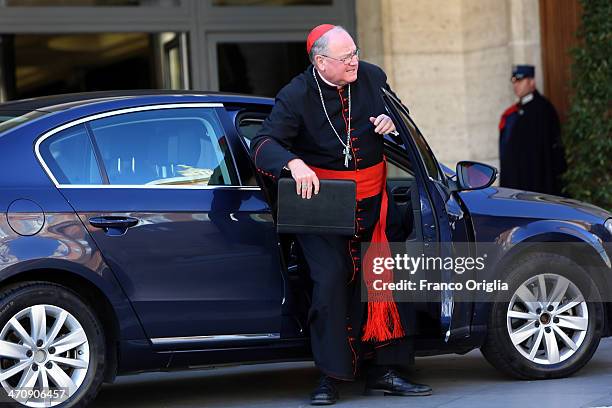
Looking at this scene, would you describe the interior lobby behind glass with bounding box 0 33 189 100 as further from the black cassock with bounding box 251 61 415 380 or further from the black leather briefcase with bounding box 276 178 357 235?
the black leather briefcase with bounding box 276 178 357 235

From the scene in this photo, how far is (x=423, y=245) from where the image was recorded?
255 inches

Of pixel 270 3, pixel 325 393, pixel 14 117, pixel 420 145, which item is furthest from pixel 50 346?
pixel 270 3

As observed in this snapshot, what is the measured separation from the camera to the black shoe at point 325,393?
6.46 metres

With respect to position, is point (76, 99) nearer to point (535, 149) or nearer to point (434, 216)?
point (434, 216)

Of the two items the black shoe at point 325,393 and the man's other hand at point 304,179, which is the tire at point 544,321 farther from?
the man's other hand at point 304,179

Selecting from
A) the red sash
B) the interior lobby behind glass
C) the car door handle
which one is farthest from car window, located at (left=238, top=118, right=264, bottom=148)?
the interior lobby behind glass

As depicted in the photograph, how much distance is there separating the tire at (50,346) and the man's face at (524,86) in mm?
6696

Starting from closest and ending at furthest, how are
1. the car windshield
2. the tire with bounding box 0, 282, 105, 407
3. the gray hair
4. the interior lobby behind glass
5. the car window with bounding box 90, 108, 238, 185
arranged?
1. the tire with bounding box 0, 282, 105, 407
2. the car windshield
3. the car window with bounding box 90, 108, 238, 185
4. the gray hair
5. the interior lobby behind glass

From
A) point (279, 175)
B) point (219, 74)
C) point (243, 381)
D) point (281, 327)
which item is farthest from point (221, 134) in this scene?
point (219, 74)


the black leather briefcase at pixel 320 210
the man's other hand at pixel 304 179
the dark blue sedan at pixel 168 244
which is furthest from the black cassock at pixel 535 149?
the man's other hand at pixel 304 179

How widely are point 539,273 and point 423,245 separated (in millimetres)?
827

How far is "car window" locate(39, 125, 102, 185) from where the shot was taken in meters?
6.13

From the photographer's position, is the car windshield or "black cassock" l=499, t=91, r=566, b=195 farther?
"black cassock" l=499, t=91, r=566, b=195

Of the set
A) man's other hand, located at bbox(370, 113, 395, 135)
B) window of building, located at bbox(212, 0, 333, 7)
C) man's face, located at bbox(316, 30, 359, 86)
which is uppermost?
window of building, located at bbox(212, 0, 333, 7)
